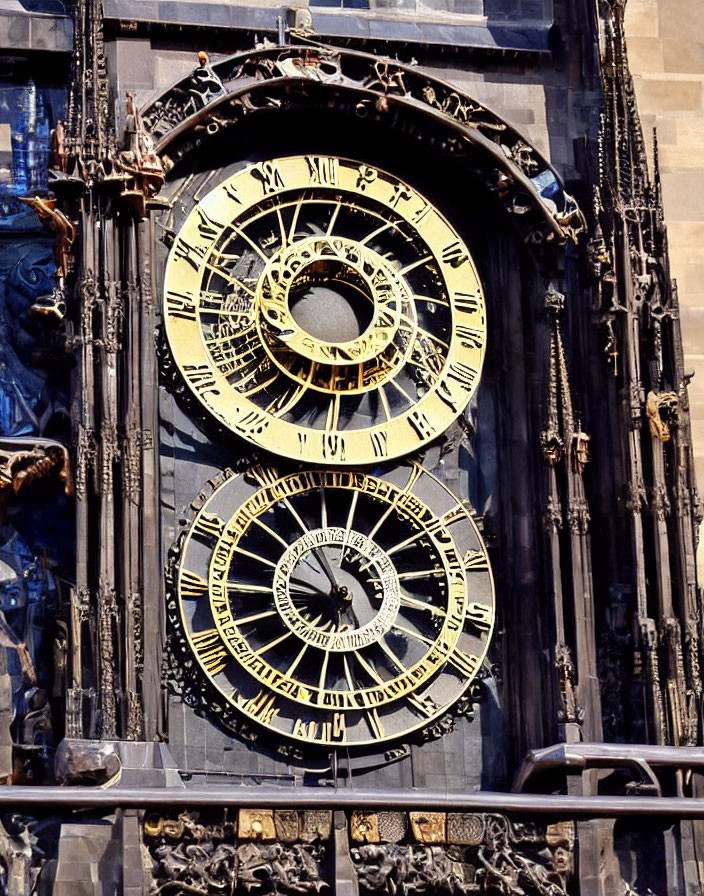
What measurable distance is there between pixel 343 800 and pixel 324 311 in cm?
268

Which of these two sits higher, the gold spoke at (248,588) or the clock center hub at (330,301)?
the clock center hub at (330,301)

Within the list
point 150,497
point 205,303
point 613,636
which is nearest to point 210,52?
point 205,303

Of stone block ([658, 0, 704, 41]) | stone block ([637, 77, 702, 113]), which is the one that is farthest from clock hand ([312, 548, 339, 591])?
stone block ([658, 0, 704, 41])

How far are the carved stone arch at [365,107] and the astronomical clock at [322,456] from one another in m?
0.31

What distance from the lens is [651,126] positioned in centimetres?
1822

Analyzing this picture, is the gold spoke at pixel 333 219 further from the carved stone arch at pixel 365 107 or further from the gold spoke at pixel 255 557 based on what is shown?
the gold spoke at pixel 255 557

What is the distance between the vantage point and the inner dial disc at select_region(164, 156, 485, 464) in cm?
1692

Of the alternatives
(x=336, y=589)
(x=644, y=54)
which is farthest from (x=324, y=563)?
(x=644, y=54)

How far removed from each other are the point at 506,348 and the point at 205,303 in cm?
158

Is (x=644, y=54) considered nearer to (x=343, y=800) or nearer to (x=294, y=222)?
(x=294, y=222)

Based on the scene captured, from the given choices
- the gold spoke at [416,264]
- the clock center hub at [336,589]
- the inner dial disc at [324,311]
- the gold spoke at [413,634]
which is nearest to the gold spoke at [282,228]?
the inner dial disc at [324,311]

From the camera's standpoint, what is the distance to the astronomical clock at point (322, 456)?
54.3 feet

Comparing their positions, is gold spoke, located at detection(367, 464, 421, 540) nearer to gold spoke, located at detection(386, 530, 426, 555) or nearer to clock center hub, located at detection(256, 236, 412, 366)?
gold spoke, located at detection(386, 530, 426, 555)

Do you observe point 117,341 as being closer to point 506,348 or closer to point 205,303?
point 205,303
